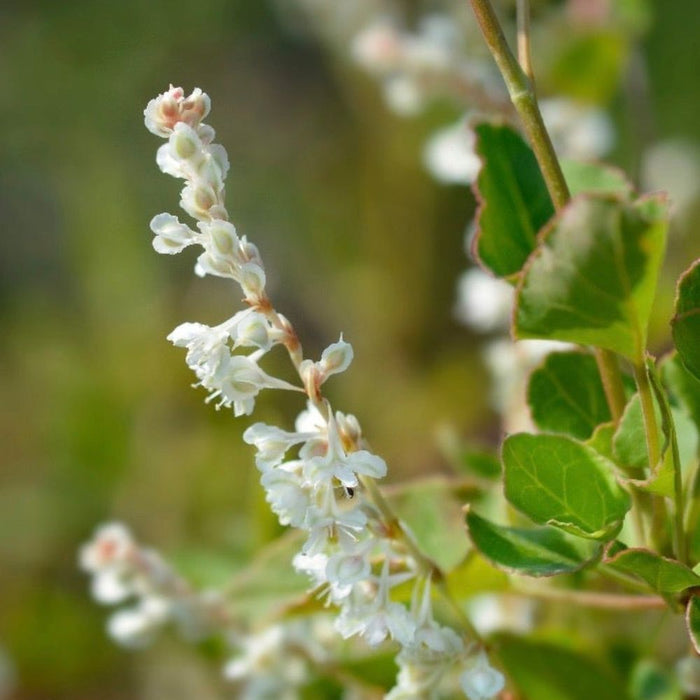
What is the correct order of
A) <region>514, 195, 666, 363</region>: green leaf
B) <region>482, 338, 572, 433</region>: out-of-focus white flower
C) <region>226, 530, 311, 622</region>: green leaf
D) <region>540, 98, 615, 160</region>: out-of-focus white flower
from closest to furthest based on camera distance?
1. <region>514, 195, 666, 363</region>: green leaf
2. <region>226, 530, 311, 622</region>: green leaf
3. <region>482, 338, 572, 433</region>: out-of-focus white flower
4. <region>540, 98, 615, 160</region>: out-of-focus white flower

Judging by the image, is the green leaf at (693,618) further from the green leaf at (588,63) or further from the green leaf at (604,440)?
the green leaf at (588,63)

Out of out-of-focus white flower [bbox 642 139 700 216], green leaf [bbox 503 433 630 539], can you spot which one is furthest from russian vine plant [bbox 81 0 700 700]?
out-of-focus white flower [bbox 642 139 700 216]

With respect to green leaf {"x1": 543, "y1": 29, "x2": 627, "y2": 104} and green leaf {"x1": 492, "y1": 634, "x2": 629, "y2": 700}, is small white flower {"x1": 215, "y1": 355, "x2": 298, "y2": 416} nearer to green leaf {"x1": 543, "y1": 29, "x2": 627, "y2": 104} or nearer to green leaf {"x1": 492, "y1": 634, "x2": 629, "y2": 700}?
green leaf {"x1": 492, "y1": 634, "x2": 629, "y2": 700}

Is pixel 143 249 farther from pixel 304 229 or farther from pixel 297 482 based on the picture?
pixel 297 482

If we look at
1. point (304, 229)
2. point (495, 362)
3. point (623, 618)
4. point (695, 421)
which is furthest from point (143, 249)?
point (695, 421)

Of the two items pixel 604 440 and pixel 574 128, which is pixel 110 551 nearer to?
pixel 604 440

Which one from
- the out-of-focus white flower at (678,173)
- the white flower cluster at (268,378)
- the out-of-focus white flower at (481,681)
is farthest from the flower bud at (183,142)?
the out-of-focus white flower at (678,173)

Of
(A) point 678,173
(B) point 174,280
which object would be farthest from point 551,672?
(B) point 174,280
